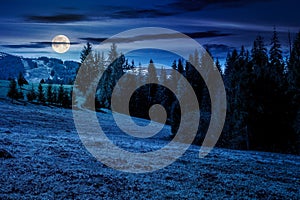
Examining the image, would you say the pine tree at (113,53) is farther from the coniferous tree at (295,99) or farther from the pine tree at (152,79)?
the coniferous tree at (295,99)

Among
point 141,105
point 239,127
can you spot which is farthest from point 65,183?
point 141,105

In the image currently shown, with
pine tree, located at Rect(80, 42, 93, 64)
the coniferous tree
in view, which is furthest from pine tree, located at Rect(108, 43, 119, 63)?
the coniferous tree

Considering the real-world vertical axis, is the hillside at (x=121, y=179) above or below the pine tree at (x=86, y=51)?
below

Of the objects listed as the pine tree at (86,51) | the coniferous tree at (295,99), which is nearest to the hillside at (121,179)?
the coniferous tree at (295,99)

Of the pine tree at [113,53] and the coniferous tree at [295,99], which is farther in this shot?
the pine tree at [113,53]

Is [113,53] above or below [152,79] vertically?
above

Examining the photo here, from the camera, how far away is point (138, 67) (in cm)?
13225

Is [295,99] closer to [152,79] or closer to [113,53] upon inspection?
[113,53]

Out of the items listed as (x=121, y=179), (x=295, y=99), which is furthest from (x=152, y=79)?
(x=121, y=179)

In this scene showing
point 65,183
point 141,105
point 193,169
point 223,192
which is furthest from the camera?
point 141,105

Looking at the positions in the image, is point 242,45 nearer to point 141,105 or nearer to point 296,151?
point 141,105

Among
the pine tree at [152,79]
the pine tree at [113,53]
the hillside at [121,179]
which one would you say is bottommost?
the hillside at [121,179]

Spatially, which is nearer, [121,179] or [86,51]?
[121,179]

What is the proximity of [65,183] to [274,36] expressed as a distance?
264 ft
